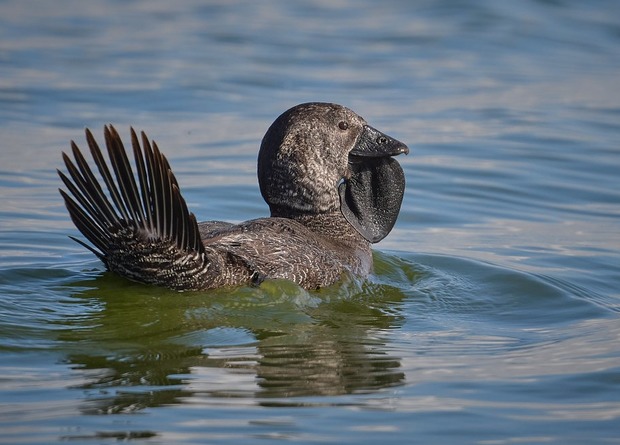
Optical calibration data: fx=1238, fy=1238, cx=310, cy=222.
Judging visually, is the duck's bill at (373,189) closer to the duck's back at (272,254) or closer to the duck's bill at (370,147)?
the duck's bill at (370,147)

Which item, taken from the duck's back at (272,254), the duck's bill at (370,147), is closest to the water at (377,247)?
the duck's back at (272,254)

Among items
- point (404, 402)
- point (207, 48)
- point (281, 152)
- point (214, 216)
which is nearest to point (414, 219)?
point (214, 216)

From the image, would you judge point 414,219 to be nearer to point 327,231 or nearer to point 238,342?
point 327,231

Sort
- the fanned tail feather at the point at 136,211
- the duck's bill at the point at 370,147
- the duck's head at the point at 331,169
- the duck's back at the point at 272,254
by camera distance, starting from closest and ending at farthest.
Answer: the fanned tail feather at the point at 136,211 < the duck's back at the point at 272,254 < the duck's head at the point at 331,169 < the duck's bill at the point at 370,147

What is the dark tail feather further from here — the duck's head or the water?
the duck's head

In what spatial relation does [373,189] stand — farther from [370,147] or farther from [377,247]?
[377,247]

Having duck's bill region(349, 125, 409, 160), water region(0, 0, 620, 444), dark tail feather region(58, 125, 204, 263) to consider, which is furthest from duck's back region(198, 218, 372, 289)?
duck's bill region(349, 125, 409, 160)

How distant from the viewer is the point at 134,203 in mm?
6789

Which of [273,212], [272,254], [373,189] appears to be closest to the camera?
[272,254]

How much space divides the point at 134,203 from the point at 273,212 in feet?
6.32

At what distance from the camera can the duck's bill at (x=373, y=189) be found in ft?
28.8

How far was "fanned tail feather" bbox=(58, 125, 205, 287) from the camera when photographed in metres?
6.63

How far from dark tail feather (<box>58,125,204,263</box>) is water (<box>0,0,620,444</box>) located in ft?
1.79

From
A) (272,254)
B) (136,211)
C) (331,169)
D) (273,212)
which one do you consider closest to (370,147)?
(331,169)
